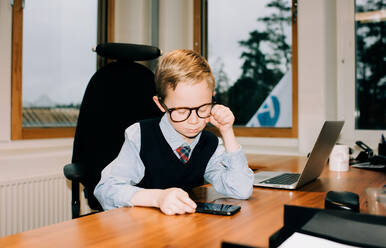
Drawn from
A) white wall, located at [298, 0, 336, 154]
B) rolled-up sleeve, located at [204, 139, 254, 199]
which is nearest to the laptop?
rolled-up sleeve, located at [204, 139, 254, 199]

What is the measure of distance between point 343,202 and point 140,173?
627 mm

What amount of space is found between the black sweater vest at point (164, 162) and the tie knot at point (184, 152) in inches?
0.5

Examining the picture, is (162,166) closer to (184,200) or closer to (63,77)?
(184,200)

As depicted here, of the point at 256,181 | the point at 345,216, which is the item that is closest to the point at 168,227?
the point at 345,216

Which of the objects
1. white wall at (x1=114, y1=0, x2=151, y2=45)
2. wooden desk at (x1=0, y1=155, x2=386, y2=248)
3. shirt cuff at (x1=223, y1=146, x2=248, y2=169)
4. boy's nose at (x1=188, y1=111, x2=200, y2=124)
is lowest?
wooden desk at (x1=0, y1=155, x2=386, y2=248)

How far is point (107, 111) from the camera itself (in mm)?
1415

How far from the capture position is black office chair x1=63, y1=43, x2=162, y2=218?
136 cm

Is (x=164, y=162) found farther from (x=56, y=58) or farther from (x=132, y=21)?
(x=132, y=21)

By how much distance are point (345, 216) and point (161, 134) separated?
0.68m

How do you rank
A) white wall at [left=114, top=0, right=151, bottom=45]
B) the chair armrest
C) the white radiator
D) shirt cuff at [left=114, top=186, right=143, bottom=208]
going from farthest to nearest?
white wall at [left=114, top=0, right=151, bottom=45] < the white radiator < the chair armrest < shirt cuff at [left=114, top=186, right=143, bottom=208]

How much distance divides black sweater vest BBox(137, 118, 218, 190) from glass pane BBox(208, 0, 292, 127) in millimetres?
1534

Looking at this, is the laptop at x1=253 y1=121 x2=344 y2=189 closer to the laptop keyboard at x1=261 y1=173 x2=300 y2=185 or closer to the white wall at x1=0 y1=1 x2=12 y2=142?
the laptop keyboard at x1=261 y1=173 x2=300 y2=185

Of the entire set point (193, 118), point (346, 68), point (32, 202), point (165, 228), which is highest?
point (346, 68)

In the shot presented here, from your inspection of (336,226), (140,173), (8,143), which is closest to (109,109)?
(140,173)
